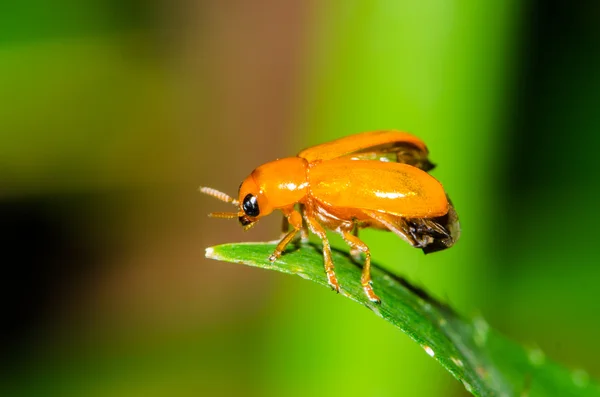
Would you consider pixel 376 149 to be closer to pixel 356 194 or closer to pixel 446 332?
pixel 356 194

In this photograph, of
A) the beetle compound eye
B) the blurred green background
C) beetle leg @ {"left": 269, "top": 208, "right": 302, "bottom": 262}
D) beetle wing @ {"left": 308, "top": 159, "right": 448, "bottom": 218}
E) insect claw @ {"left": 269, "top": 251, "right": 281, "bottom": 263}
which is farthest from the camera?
the blurred green background

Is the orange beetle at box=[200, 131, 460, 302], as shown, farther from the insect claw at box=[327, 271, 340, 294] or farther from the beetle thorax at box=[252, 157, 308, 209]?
the insect claw at box=[327, 271, 340, 294]

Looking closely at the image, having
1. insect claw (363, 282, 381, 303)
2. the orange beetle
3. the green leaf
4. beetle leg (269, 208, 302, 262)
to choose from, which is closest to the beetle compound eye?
the orange beetle

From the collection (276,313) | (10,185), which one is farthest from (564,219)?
(10,185)

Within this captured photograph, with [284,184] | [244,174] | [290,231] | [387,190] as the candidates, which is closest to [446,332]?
[387,190]

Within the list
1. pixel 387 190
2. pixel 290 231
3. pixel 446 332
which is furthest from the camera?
pixel 290 231

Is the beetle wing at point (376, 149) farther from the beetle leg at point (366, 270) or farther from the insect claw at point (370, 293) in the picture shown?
the insect claw at point (370, 293)


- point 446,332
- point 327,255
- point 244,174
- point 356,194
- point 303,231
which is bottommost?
point 244,174
